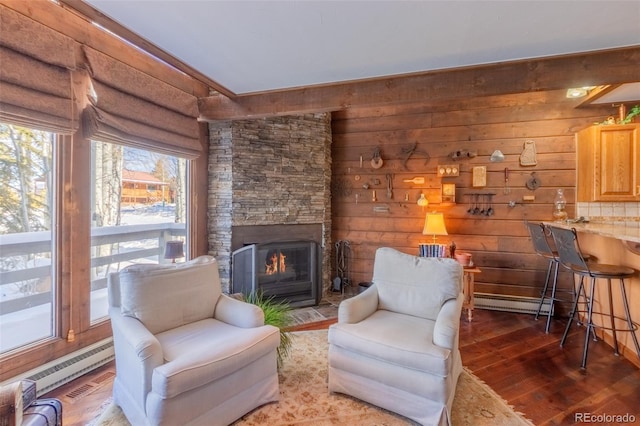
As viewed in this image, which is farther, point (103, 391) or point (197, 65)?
point (197, 65)

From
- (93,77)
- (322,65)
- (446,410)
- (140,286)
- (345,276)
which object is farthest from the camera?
(345,276)

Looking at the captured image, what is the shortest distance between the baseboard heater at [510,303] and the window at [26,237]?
Answer: 425 centimetres

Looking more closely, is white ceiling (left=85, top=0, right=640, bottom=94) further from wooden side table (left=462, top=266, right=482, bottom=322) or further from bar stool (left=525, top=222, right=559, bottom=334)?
wooden side table (left=462, top=266, right=482, bottom=322)

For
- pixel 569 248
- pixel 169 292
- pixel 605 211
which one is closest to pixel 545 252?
pixel 569 248

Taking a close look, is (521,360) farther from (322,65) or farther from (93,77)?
(93,77)

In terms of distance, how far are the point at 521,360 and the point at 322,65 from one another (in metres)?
2.90

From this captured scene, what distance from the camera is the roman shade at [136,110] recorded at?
2.30 m

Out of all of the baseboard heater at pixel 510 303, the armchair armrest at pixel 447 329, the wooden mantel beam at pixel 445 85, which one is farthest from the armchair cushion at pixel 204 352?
the baseboard heater at pixel 510 303

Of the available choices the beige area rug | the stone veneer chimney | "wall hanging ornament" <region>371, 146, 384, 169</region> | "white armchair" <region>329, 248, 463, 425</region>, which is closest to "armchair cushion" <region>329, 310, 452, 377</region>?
"white armchair" <region>329, 248, 463, 425</region>

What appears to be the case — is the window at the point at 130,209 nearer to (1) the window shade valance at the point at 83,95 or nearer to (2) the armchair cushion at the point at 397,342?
(1) the window shade valance at the point at 83,95

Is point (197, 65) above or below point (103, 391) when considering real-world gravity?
above

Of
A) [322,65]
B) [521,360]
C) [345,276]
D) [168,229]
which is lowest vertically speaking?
[521,360]

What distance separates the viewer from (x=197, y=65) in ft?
8.36

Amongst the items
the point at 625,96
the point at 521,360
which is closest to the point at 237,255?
the point at 521,360
